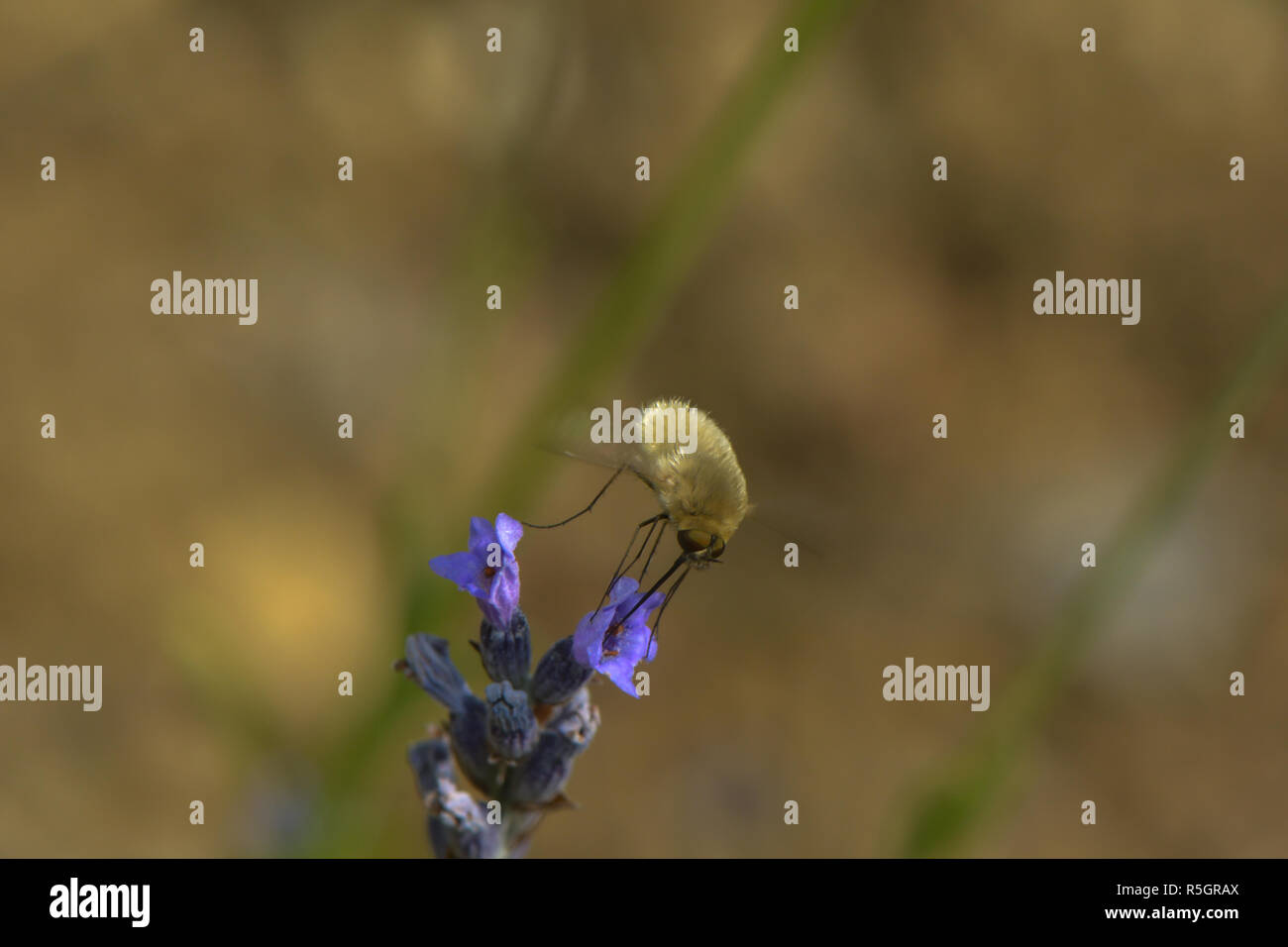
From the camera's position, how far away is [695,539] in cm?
199

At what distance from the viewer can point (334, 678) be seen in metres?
5.14

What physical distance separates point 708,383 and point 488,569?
449cm

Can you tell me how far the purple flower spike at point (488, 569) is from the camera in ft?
5.74

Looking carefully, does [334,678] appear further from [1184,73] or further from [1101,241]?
[1184,73]

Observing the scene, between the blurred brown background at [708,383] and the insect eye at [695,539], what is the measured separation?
2.53 m
